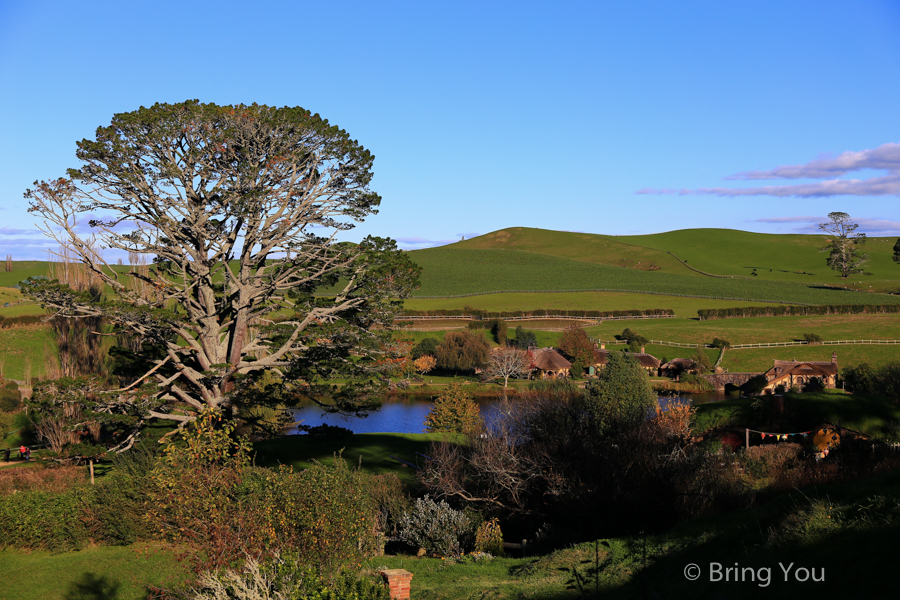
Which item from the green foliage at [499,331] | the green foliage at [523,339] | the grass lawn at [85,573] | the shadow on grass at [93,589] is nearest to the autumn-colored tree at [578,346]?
the green foliage at [523,339]

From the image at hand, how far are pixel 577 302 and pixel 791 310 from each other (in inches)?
1431

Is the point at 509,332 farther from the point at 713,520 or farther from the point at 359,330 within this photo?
the point at 713,520

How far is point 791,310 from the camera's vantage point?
11306 cm

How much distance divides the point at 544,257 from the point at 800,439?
489ft

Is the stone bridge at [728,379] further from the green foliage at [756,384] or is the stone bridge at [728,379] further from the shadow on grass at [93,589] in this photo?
the shadow on grass at [93,589]

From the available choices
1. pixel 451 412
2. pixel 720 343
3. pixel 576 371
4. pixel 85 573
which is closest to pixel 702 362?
pixel 720 343

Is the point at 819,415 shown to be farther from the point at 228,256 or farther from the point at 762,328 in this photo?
the point at 762,328

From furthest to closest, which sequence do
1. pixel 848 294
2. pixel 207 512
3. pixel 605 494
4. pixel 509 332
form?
1. pixel 848 294
2. pixel 509 332
3. pixel 605 494
4. pixel 207 512

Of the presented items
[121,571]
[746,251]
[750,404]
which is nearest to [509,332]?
[750,404]

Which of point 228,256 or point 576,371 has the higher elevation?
point 228,256

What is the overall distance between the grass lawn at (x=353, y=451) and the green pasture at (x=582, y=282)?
9021 cm

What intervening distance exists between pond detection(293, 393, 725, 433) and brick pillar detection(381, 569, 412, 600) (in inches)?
1478

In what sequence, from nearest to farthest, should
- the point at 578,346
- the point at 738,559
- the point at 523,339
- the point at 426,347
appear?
the point at 738,559, the point at 578,346, the point at 426,347, the point at 523,339

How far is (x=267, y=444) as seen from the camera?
108 feet
